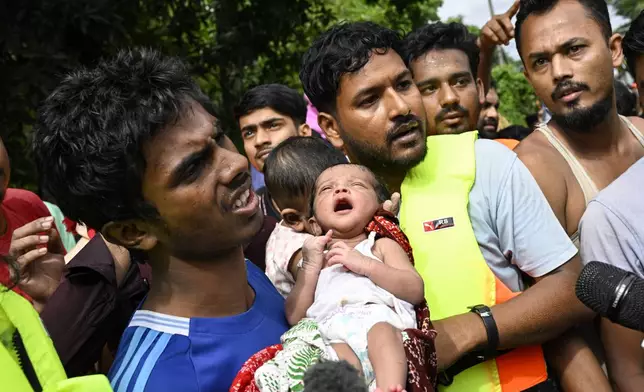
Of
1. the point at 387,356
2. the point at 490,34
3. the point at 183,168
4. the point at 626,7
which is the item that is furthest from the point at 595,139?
the point at 626,7

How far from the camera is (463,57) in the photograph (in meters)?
4.05

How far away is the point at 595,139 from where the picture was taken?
3131mm

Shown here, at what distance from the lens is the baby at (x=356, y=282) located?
215 centimetres

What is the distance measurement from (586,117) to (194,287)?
1.89 m

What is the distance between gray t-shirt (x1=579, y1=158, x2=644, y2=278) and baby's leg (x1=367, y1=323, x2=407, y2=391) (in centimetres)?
89

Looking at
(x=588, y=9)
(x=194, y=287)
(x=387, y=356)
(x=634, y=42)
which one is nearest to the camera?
(x=387, y=356)

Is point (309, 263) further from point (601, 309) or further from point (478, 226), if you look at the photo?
point (601, 309)

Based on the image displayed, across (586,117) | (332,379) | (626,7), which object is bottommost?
(626,7)

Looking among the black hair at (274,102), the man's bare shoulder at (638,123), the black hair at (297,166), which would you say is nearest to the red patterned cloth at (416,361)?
the black hair at (297,166)

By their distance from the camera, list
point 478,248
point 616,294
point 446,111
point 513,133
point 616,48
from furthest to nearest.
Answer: point 513,133 < point 446,111 < point 616,48 < point 478,248 < point 616,294

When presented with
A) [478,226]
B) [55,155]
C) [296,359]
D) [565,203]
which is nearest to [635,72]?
[565,203]

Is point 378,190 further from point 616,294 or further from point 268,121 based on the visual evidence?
point 268,121

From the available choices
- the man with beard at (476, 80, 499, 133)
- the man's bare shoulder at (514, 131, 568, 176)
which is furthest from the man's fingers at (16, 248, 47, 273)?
the man with beard at (476, 80, 499, 133)

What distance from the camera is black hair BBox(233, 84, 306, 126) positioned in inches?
202
